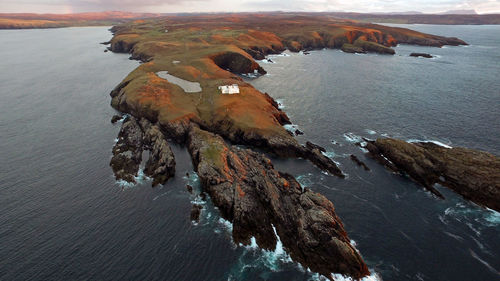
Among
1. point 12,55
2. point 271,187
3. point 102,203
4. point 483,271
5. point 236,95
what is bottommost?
point 483,271

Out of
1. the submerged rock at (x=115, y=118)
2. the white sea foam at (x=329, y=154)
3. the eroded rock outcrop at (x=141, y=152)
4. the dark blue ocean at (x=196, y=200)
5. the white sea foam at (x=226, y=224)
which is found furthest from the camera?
the submerged rock at (x=115, y=118)

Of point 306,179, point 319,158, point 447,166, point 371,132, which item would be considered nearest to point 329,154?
point 319,158

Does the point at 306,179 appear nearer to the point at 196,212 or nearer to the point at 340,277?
the point at 340,277

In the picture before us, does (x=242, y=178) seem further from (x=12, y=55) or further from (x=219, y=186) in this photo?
(x=12, y=55)

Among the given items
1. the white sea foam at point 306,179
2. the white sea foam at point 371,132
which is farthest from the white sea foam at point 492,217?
the white sea foam at point 371,132

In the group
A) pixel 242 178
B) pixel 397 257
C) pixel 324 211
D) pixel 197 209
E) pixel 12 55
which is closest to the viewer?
pixel 397 257

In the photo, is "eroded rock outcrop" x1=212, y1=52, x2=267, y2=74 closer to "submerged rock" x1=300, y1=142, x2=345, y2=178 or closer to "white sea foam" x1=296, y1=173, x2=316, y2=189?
"submerged rock" x1=300, y1=142, x2=345, y2=178

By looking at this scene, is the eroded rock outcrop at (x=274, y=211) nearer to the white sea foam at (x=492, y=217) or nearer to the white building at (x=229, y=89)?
the white sea foam at (x=492, y=217)

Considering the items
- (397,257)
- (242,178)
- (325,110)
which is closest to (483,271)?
(397,257)
